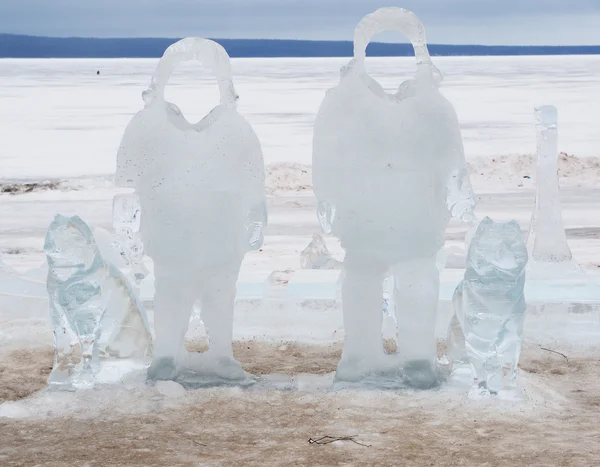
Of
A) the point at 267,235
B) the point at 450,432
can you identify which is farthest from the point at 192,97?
the point at 450,432

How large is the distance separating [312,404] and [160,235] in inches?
45.8

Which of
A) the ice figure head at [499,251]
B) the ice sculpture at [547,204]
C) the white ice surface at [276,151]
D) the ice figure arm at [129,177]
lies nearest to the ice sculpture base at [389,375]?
the ice figure head at [499,251]

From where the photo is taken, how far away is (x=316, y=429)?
4695mm

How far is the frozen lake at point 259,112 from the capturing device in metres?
15.8

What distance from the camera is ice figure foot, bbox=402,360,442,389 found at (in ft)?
17.0

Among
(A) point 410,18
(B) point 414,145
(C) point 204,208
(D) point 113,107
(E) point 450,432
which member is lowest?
(E) point 450,432

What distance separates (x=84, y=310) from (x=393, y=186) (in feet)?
5.53

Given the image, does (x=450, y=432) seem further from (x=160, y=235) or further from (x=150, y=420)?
(x=160, y=235)

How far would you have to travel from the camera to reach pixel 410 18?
5.12m

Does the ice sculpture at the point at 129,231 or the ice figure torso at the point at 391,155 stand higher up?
the ice figure torso at the point at 391,155

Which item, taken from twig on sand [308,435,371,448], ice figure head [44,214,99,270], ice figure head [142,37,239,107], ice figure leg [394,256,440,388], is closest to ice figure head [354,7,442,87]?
ice figure head [142,37,239,107]

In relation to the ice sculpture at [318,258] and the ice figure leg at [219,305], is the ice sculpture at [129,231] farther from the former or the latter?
the ice sculpture at [318,258]

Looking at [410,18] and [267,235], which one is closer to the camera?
[410,18]

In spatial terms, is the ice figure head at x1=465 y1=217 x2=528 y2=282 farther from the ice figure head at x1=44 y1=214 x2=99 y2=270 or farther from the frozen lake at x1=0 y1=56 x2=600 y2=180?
the frozen lake at x1=0 y1=56 x2=600 y2=180
